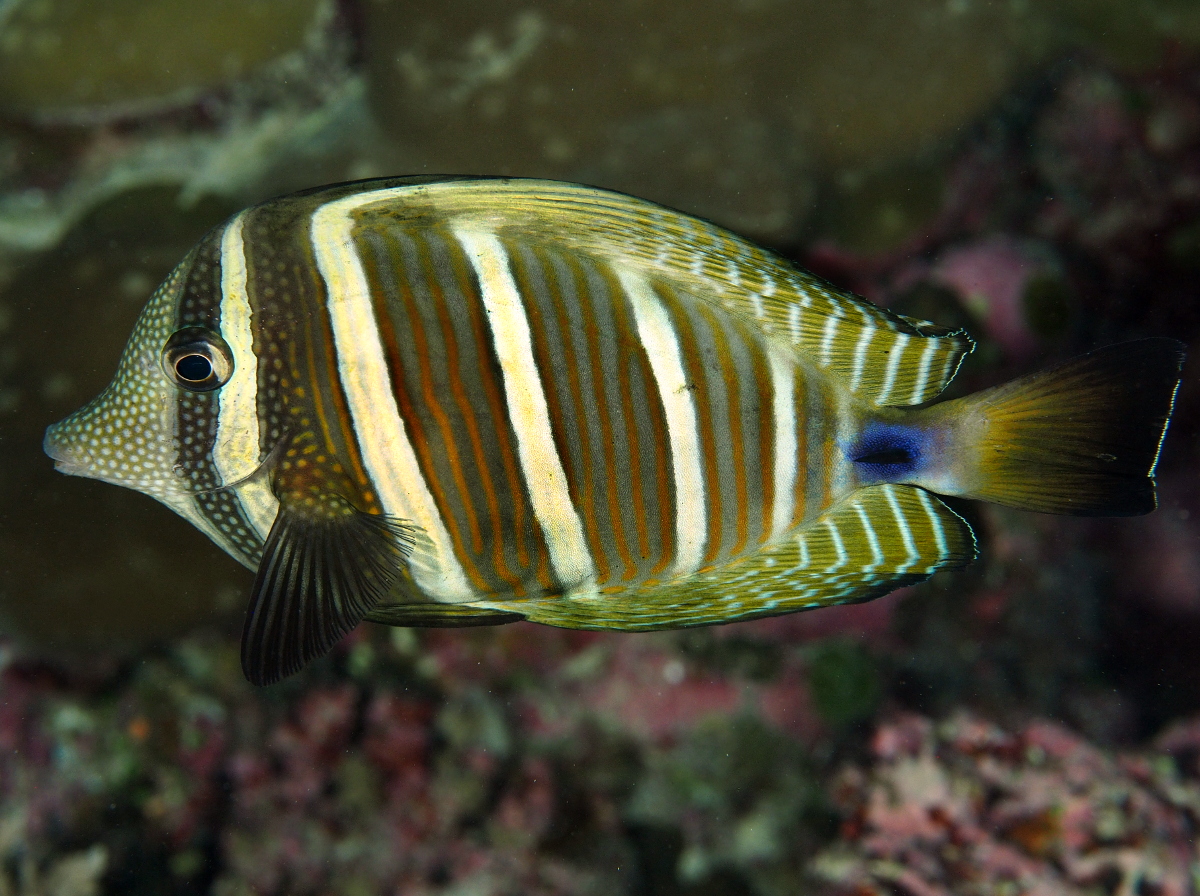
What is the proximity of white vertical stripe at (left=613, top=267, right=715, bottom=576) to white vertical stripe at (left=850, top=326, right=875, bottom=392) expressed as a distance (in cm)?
37

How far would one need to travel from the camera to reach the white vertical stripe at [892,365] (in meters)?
1.60

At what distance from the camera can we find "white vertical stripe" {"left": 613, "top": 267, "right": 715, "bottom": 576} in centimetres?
154

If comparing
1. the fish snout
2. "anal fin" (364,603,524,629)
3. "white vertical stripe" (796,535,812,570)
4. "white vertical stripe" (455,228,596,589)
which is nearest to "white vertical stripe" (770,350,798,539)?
"white vertical stripe" (796,535,812,570)

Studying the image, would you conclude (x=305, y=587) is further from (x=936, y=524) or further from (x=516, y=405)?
(x=936, y=524)

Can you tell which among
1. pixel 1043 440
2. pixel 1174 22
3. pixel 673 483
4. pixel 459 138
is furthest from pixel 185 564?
pixel 1174 22

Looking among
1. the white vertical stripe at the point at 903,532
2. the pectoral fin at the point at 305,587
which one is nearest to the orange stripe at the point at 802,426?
the white vertical stripe at the point at 903,532

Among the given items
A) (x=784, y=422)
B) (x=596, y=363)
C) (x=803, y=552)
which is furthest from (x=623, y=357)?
(x=803, y=552)

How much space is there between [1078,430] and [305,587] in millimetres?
1527

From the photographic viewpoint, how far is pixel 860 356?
1.62m

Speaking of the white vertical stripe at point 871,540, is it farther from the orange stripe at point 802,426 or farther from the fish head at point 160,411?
the fish head at point 160,411

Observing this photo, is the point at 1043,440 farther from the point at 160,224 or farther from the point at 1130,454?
the point at 160,224

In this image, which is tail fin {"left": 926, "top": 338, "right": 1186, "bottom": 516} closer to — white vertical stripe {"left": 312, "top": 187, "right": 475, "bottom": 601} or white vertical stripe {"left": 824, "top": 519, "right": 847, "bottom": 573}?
white vertical stripe {"left": 824, "top": 519, "right": 847, "bottom": 573}

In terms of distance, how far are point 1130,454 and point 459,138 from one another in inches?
120

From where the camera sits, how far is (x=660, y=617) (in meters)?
1.68
